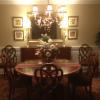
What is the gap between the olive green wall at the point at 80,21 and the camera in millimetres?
6504

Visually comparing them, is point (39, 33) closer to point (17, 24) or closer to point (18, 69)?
point (17, 24)

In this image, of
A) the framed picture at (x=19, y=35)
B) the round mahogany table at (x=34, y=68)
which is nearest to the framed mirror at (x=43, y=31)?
the framed picture at (x=19, y=35)

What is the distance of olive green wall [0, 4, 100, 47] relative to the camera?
650cm

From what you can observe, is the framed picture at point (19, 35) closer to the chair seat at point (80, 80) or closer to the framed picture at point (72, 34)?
the framed picture at point (72, 34)

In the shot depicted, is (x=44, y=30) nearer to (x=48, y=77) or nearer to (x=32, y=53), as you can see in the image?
(x=32, y=53)

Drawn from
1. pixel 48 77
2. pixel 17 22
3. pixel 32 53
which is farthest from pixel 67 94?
pixel 17 22

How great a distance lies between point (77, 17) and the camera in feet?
21.7

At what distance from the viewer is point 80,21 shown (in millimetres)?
6656

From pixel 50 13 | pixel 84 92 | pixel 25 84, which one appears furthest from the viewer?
pixel 50 13

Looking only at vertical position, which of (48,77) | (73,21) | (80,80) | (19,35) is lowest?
(80,80)

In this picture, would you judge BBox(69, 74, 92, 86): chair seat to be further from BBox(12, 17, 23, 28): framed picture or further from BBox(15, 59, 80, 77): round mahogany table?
BBox(12, 17, 23, 28): framed picture

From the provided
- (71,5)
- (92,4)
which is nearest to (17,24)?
(71,5)

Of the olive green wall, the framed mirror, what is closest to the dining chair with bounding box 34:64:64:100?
the framed mirror

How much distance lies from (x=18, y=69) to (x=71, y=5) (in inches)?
118
